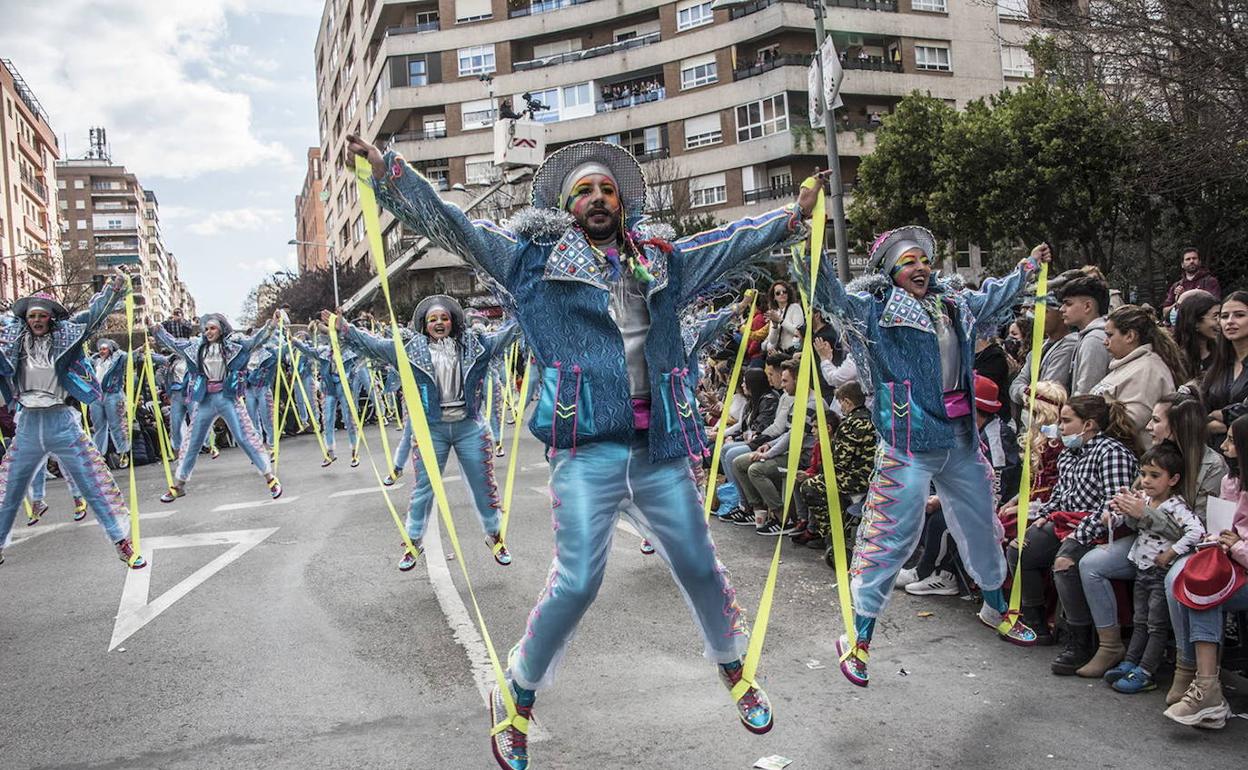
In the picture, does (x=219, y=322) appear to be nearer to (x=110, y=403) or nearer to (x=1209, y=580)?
(x=110, y=403)

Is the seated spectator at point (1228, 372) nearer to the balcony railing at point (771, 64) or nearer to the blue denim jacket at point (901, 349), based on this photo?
the blue denim jacket at point (901, 349)

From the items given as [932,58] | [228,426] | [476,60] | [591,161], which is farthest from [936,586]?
[476,60]

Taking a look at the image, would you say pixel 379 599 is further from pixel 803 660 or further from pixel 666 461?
pixel 666 461

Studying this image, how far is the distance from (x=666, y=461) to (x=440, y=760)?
150 centimetres

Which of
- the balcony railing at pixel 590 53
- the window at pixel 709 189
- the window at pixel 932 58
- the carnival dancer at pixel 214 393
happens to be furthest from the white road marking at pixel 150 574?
the window at pixel 932 58

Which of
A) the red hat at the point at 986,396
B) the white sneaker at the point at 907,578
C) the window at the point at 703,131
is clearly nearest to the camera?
the red hat at the point at 986,396

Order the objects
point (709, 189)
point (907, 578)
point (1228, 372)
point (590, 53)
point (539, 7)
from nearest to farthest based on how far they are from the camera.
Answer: point (1228, 372) → point (907, 578) → point (709, 189) → point (590, 53) → point (539, 7)

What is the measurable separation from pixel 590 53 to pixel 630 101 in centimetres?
272

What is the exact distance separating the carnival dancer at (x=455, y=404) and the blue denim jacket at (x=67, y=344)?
1.65m

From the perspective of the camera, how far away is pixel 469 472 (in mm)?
7875

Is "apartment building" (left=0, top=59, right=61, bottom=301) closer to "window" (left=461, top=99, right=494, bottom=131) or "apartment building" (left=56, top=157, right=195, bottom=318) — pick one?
"window" (left=461, top=99, right=494, bottom=131)

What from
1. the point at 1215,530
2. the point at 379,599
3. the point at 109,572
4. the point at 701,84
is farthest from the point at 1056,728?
the point at 701,84

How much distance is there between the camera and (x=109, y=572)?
27.0 ft

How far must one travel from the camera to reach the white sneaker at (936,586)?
22.0 feet
